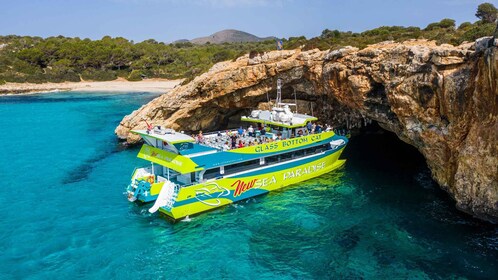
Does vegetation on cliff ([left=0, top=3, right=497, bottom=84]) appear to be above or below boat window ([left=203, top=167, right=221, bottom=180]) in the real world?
above

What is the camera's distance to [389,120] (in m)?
28.2

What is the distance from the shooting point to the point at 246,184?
25016mm

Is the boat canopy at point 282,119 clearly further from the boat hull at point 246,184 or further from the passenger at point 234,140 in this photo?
the passenger at point 234,140

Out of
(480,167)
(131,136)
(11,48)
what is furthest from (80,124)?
(11,48)

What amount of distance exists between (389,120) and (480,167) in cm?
922

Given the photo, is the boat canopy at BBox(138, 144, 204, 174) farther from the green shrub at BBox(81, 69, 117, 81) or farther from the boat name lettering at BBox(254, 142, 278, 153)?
the green shrub at BBox(81, 69, 117, 81)

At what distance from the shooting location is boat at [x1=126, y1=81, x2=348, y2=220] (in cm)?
2308

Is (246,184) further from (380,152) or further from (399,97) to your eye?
(380,152)

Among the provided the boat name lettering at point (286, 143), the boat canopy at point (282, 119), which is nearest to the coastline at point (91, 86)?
the boat canopy at point (282, 119)

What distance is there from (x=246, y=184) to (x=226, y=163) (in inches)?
74.0

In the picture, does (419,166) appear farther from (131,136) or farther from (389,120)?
(131,136)

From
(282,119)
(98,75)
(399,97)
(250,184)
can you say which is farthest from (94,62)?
(399,97)

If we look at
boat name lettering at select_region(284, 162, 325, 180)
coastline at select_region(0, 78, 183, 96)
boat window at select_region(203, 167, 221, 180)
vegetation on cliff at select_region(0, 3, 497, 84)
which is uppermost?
vegetation on cliff at select_region(0, 3, 497, 84)

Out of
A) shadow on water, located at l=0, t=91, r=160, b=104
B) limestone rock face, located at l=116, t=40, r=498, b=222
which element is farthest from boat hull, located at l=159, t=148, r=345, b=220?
shadow on water, located at l=0, t=91, r=160, b=104
